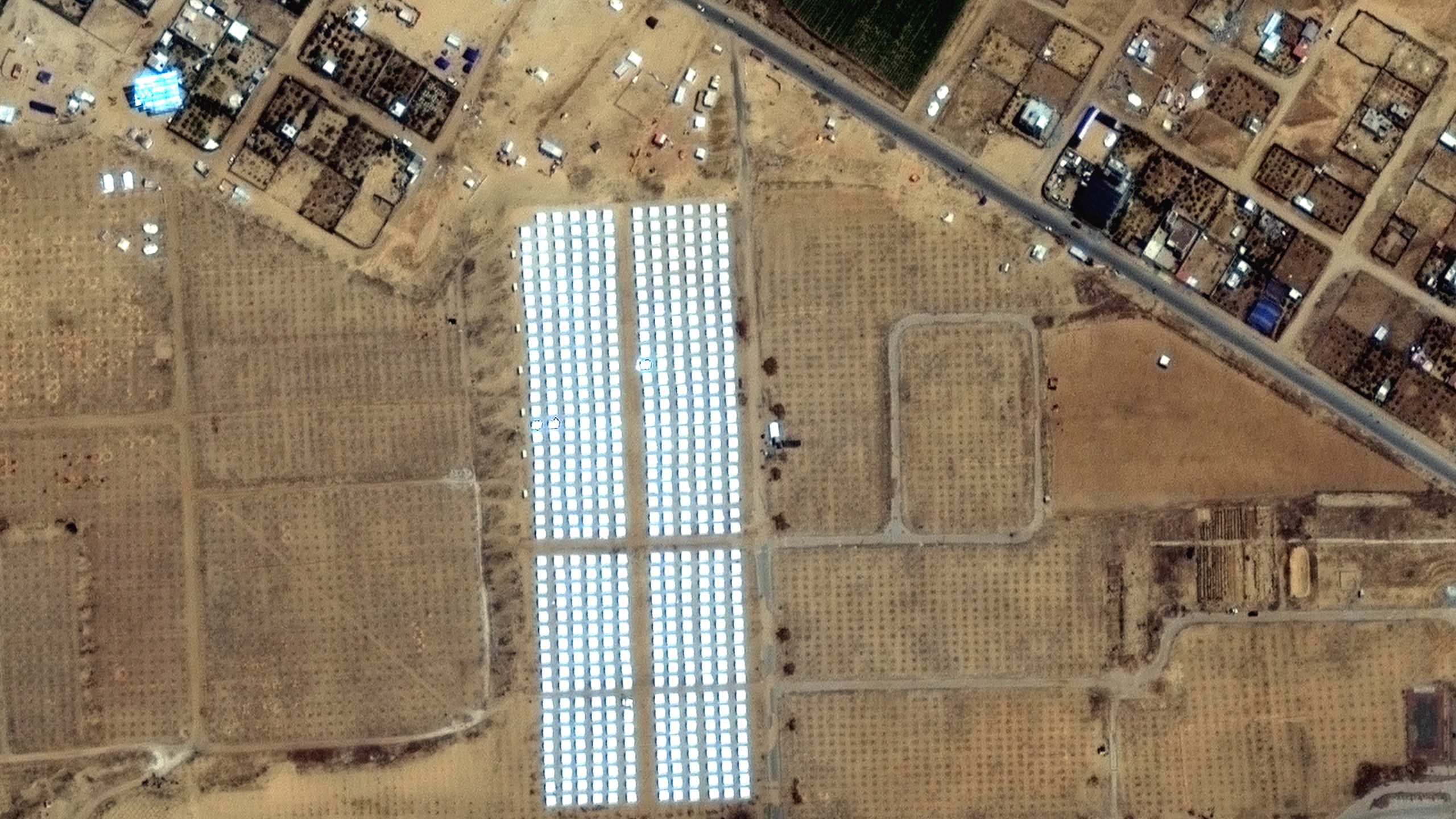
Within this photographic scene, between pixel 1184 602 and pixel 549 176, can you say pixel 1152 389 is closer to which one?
pixel 1184 602

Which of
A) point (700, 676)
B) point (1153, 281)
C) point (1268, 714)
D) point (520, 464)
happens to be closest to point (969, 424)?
point (1153, 281)

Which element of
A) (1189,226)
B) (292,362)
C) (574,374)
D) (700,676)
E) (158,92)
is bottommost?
(700,676)

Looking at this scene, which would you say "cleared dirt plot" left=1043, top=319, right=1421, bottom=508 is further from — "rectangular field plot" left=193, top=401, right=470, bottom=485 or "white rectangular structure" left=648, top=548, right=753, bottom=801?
"rectangular field plot" left=193, top=401, right=470, bottom=485

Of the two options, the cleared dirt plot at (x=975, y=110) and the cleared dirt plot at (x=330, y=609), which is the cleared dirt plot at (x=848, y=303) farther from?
the cleared dirt plot at (x=330, y=609)

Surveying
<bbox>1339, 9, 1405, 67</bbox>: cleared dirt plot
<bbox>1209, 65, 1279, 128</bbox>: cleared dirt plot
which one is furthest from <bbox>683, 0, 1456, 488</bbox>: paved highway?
<bbox>1339, 9, 1405, 67</bbox>: cleared dirt plot

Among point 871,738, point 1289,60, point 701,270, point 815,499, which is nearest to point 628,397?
point 701,270

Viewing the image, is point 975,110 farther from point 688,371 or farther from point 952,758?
point 952,758
